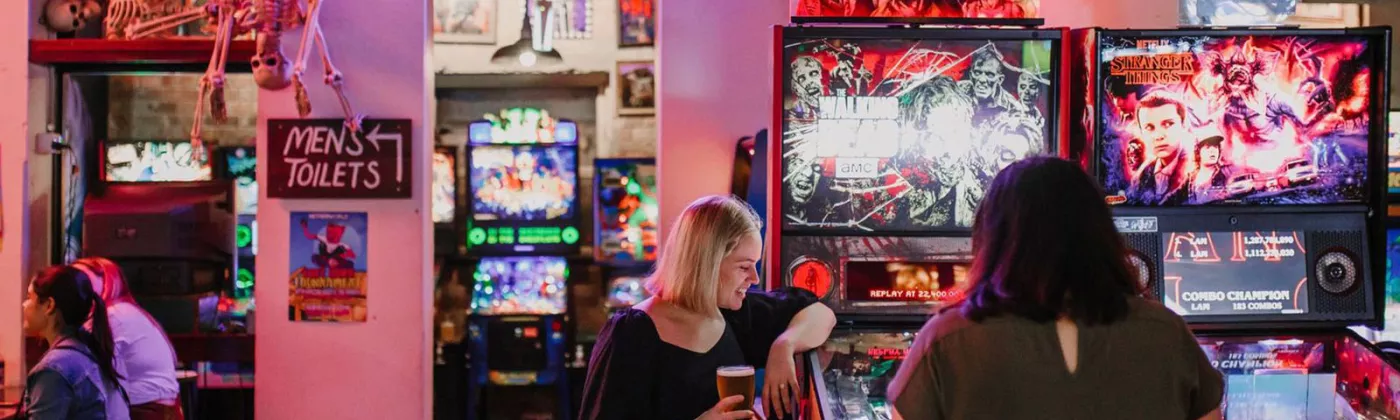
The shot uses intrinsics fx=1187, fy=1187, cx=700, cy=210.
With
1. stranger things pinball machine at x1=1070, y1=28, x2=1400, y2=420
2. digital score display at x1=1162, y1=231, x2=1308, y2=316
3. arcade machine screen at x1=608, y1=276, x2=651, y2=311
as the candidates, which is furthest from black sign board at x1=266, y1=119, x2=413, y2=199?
digital score display at x1=1162, y1=231, x2=1308, y2=316

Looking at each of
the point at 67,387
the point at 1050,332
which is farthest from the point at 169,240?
the point at 1050,332

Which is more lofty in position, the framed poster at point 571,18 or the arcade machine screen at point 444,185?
the framed poster at point 571,18

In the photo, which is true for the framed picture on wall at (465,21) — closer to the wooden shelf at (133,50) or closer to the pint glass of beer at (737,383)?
the wooden shelf at (133,50)

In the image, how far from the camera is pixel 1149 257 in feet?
10.8

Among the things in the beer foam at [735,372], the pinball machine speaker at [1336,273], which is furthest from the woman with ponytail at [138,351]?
the pinball machine speaker at [1336,273]

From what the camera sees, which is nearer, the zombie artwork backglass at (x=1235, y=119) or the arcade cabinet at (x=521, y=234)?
the zombie artwork backglass at (x=1235, y=119)

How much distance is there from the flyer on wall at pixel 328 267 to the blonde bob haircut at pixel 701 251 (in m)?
2.68

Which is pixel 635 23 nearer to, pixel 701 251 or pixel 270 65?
pixel 270 65

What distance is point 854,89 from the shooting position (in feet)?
10.9

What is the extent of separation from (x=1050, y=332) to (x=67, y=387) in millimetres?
2935

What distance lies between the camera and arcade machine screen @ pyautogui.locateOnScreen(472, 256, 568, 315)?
702 centimetres

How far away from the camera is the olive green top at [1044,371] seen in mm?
1978

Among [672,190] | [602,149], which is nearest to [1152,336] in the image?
[672,190]

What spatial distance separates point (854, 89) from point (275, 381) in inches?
114
